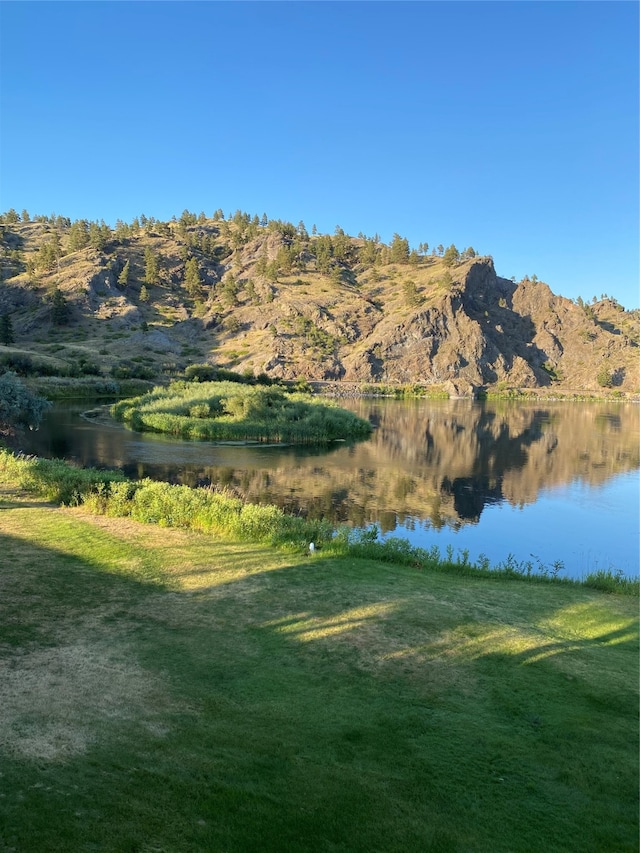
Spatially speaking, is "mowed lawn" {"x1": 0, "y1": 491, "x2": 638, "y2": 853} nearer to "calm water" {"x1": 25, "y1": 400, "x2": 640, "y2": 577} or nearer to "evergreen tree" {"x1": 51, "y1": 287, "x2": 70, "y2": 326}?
"calm water" {"x1": 25, "y1": 400, "x2": 640, "y2": 577}

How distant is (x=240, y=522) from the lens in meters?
17.6

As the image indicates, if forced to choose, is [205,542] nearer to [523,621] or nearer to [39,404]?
[523,621]

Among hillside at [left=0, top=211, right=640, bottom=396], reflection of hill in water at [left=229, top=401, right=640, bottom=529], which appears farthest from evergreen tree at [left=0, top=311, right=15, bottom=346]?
reflection of hill in water at [left=229, top=401, right=640, bottom=529]

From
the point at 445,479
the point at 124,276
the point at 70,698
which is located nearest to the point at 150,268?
the point at 124,276

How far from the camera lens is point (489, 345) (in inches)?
6496

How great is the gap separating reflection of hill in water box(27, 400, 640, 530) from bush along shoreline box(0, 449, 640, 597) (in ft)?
23.6

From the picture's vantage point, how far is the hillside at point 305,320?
465 ft

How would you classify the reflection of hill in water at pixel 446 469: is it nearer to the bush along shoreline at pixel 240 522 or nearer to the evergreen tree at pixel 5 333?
the bush along shoreline at pixel 240 522

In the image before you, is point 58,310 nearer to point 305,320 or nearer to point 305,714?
point 305,320

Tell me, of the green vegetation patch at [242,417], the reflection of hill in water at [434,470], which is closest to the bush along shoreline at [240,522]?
the reflection of hill in water at [434,470]

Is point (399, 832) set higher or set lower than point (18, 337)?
lower

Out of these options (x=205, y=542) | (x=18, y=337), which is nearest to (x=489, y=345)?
(x=18, y=337)

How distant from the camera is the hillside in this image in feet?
465

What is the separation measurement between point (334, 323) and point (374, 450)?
11626 centimetres
